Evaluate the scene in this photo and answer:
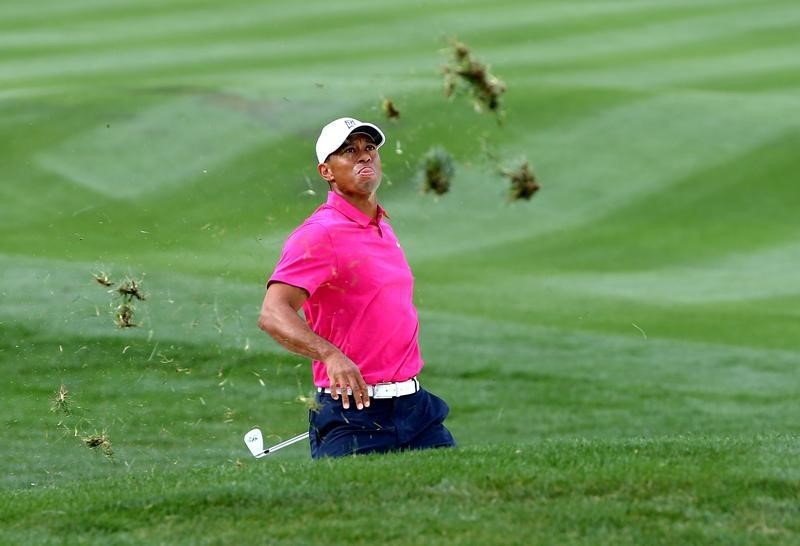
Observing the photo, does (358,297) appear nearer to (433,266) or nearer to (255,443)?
(255,443)

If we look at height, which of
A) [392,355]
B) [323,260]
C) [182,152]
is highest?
[182,152]

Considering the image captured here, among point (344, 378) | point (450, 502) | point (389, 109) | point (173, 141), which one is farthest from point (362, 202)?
point (173, 141)

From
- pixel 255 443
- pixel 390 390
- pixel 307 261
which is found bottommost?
pixel 255 443

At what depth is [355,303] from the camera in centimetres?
697

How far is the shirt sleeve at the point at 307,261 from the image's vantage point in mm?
6738

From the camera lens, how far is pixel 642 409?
43.3ft

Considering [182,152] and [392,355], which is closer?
[392,355]

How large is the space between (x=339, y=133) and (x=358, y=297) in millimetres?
731

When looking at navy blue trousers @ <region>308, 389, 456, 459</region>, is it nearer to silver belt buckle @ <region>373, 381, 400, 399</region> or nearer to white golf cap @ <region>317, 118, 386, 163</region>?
silver belt buckle @ <region>373, 381, 400, 399</region>

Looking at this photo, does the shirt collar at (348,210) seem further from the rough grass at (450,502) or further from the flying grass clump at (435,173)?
the flying grass clump at (435,173)

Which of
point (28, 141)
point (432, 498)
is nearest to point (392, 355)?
point (432, 498)

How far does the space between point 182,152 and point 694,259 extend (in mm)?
7471

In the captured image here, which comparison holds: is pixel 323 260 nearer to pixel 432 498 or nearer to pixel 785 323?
pixel 432 498

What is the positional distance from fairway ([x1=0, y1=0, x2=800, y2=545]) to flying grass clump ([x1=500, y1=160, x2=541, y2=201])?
0.25m
